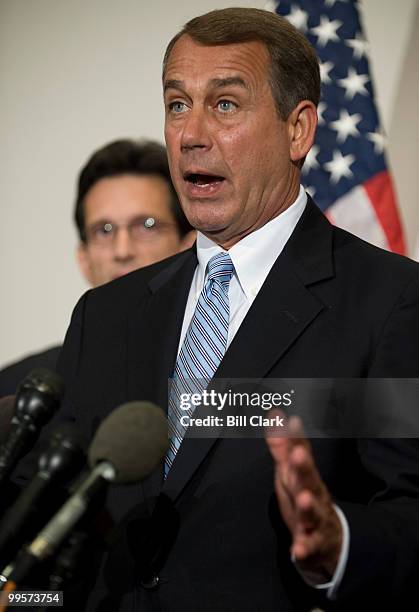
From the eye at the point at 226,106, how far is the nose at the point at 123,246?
3.84ft

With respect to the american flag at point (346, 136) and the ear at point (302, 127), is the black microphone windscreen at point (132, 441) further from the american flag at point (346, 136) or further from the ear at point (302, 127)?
the american flag at point (346, 136)

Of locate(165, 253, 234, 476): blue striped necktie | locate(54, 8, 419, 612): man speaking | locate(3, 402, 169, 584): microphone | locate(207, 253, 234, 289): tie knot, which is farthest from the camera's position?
locate(207, 253, 234, 289): tie knot

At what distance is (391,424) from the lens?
142cm

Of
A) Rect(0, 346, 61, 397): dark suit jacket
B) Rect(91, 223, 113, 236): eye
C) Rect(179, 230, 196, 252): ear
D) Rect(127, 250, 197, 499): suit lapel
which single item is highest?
Rect(127, 250, 197, 499): suit lapel

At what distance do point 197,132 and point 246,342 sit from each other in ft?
1.29

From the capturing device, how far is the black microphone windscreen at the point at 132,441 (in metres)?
1.07

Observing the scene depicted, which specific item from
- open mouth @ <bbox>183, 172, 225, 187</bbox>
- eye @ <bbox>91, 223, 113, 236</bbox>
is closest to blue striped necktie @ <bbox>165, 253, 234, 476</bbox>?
open mouth @ <bbox>183, 172, 225, 187</bbox>

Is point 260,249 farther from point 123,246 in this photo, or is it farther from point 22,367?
point 22,367

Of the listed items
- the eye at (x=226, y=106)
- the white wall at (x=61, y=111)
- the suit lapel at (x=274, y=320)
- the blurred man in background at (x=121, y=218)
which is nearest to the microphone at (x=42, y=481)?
the suit lapel at (x=274, y=320)

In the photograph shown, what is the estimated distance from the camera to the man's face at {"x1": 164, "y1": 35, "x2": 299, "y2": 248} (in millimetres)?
1640

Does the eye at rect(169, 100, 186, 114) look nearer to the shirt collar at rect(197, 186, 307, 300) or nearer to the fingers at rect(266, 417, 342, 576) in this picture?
the shirt collar at rect(197, 186, 307, 300)

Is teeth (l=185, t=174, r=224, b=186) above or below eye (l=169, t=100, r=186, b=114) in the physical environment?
below

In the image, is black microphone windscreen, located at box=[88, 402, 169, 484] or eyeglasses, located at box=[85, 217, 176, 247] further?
eyeglasses, located at box=[85, 217, 176, 247]

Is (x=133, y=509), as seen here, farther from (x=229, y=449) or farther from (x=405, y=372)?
(x=405, y=372)
